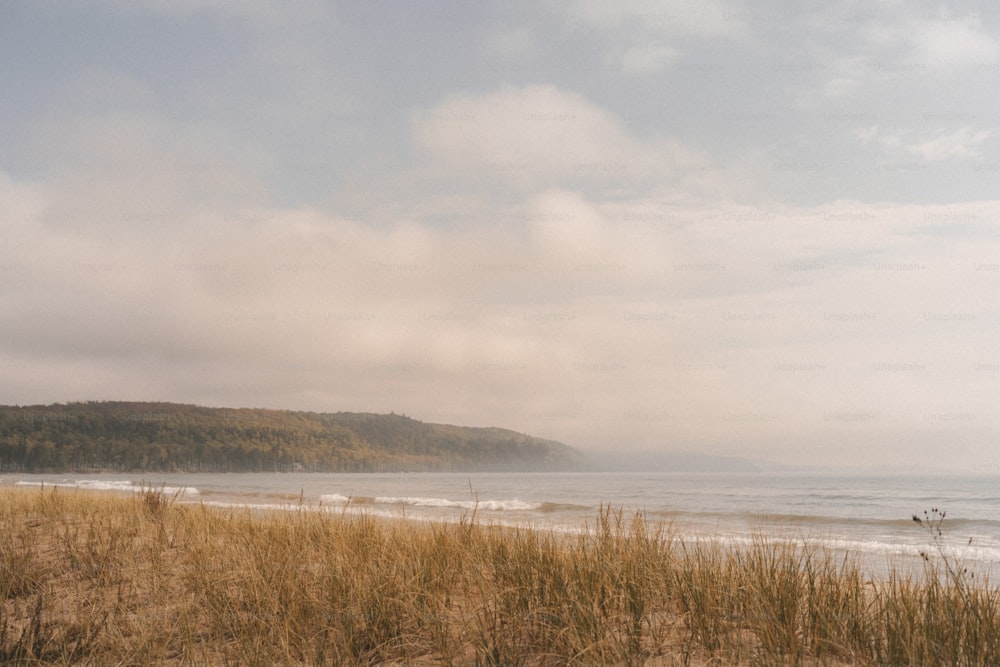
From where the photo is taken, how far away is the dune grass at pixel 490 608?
4102 mm

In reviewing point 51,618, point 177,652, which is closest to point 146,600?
→ point 51,618

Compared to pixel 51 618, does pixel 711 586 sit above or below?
above

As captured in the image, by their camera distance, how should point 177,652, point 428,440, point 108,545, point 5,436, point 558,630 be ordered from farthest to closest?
point 428,440
point 5,436
point 108,545
point 177,652
point 558,630

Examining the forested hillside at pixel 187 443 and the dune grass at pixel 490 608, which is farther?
the forested hillside at pixel 187 443

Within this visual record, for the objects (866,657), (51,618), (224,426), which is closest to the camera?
(866,657)

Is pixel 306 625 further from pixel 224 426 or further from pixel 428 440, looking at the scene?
pixel 428 440

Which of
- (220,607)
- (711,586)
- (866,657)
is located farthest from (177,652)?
(866,657)

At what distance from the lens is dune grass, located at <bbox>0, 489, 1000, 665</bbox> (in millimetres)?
4102

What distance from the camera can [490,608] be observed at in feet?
16.6

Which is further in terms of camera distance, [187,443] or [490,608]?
[187,443]

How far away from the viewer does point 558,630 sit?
4.25 metres

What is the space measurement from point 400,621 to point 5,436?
15998 cm

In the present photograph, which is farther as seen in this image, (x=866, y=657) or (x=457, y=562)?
(x=457, y=562)

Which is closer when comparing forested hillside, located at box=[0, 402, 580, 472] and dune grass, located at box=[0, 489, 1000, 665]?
dune grass, located at box=[0, 489, 1000, 665]
